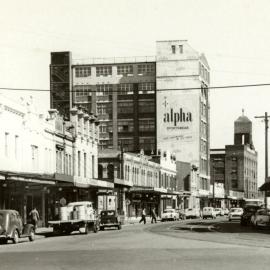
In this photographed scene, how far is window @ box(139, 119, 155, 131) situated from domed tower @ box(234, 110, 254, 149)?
59484 millimetres

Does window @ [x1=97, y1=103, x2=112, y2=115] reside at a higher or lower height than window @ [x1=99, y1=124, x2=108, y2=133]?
higher

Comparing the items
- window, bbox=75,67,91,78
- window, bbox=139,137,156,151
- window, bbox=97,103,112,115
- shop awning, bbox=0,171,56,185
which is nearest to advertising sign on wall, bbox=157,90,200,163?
window, bbox=139,137,156,151

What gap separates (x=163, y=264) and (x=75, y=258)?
10.2 ft

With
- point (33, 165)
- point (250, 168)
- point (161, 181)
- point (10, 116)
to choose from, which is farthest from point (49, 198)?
point (250, 168)

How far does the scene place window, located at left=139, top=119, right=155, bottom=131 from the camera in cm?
11269

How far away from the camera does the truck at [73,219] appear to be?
37.6m

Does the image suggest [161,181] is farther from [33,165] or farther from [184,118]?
[33,165]

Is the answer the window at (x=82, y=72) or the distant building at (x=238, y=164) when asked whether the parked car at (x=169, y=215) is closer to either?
the window at (x=82, y=72)

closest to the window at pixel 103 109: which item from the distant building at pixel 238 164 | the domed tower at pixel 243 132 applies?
the distant building at pixel 238 164

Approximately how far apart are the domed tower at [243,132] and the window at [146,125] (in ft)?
195

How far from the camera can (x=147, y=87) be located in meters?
112

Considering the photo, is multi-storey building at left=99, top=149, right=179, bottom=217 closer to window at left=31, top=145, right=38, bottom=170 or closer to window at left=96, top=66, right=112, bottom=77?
window at left=31, top=145, right=38, bottom=170

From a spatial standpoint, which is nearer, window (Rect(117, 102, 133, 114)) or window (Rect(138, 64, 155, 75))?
window (Rect(138, 64, 155, 75))

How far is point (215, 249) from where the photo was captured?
22.4 meters
